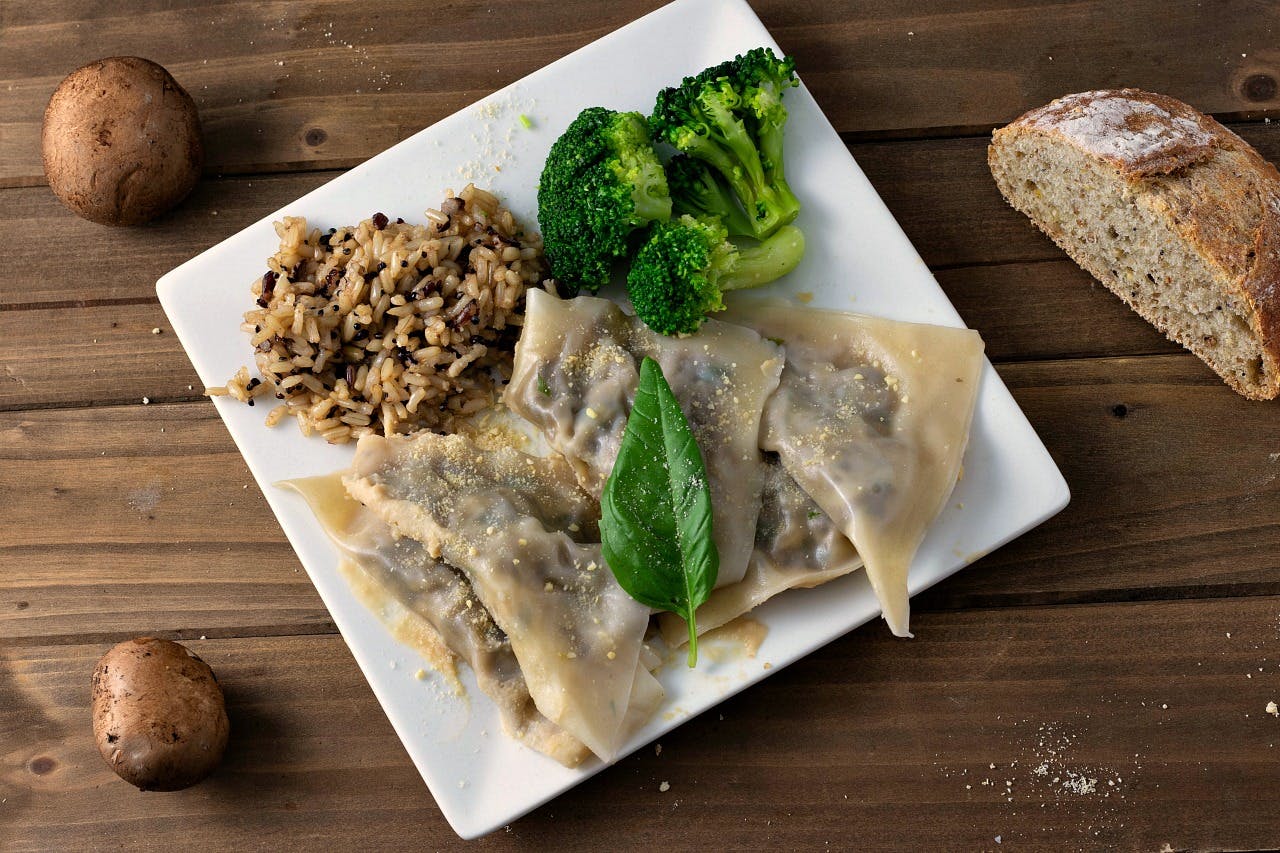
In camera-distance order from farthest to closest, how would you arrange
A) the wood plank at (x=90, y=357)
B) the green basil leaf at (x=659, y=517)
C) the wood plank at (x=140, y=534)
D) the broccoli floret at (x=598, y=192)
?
the wood plank at (x=90, y=357)
the wood plank at (x=140, y=534)
the broccoli floret at (x=598, y=192)
the green basil leaf at (x=659, y=517)

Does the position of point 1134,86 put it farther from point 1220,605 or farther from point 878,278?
point 1220,605

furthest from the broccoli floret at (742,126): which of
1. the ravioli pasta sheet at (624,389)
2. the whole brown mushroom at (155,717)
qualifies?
the whole brown mushroom at (155,717)

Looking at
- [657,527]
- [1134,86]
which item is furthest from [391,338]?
[1134,86]

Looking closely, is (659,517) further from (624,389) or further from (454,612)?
(454,612)

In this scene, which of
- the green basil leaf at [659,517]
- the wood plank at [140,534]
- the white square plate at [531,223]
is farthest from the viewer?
the wood plank at [140,534]

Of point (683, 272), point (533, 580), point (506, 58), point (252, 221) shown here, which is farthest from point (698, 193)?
point (252, 221)

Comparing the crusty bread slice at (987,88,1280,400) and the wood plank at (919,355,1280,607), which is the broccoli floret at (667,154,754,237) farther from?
the wood plank at (919,355,1280,607)

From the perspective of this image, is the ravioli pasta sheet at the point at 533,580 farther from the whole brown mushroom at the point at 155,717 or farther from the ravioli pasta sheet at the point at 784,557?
the whole brown mushroom at the point at 155,717
